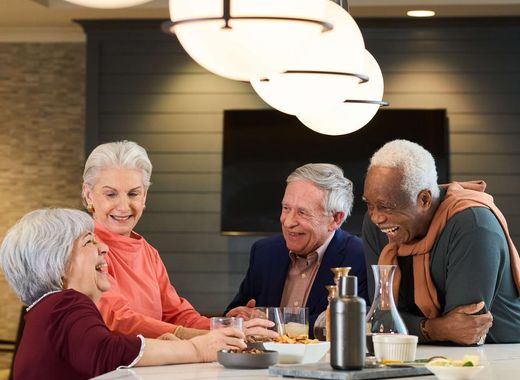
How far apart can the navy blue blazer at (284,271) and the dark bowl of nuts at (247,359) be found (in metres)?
1.15

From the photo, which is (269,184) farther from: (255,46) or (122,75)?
(255,46)

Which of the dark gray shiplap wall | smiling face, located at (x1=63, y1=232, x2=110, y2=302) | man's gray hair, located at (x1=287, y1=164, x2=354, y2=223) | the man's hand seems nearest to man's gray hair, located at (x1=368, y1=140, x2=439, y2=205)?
the man's hand

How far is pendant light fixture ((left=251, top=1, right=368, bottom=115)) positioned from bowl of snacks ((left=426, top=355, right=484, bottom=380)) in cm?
79

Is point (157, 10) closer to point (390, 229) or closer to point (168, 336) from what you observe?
point (390, 229)

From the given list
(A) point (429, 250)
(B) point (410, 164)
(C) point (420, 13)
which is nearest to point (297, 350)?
(A) point (429, 250)

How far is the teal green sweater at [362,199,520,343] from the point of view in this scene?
10.9ft

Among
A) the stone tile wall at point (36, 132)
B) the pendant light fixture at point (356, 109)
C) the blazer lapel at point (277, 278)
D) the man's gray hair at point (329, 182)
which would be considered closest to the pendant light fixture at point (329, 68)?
the pendant light fixture at point (356, 109)

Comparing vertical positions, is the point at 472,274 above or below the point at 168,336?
above

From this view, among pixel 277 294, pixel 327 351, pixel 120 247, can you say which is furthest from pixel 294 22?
pixel 277 294

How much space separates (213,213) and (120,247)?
3.80 metres

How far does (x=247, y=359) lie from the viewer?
277cm

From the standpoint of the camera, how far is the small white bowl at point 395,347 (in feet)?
8.98

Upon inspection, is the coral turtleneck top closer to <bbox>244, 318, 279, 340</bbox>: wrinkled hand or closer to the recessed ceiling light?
<bbox>244, 318, 279, 340</bbox>: wrinkled hand

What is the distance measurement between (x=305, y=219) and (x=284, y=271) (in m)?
0.22
